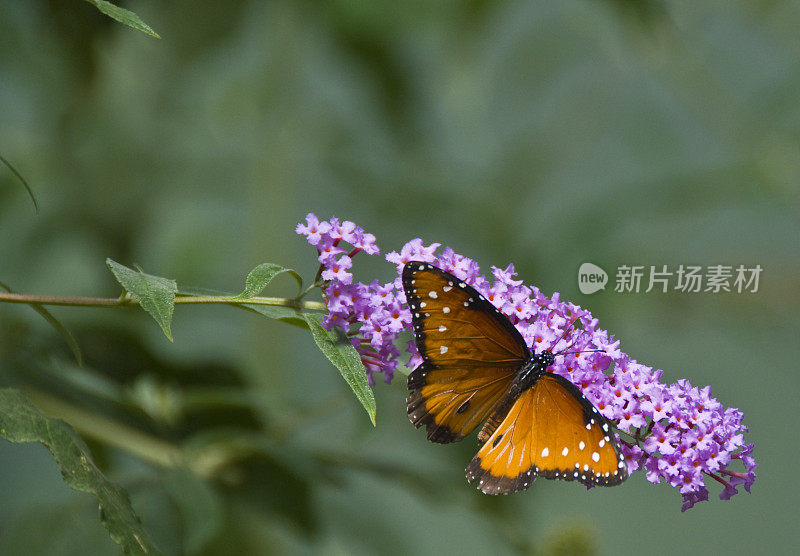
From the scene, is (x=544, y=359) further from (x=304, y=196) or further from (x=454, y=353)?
(x=304, y=196)

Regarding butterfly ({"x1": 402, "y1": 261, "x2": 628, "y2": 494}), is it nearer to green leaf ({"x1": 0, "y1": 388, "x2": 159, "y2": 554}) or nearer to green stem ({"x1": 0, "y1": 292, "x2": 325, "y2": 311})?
green stem ({"x1": 0, "y1": 292, "x2": 325, "y2": 311})

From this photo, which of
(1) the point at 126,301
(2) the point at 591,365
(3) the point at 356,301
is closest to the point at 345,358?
(3) the point at 356,301

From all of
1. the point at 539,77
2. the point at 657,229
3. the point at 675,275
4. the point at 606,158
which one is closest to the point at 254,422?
the point at 539,77

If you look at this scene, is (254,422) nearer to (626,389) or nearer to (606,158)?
(626,389)

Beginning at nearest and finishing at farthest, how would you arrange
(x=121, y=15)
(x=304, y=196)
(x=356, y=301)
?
(x=121, y=15)
(x=356, y=301)
(x=304, y=196)

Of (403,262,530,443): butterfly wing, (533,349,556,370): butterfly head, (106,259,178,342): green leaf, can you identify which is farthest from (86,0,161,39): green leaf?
(533,349,556,370): butterfly head

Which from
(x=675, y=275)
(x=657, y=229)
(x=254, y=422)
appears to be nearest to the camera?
(x=254, y=422)

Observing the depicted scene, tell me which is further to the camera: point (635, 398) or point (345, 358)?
point (635, 398)

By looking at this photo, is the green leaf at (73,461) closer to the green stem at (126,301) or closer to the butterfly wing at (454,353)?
the green stem at (126,301)
